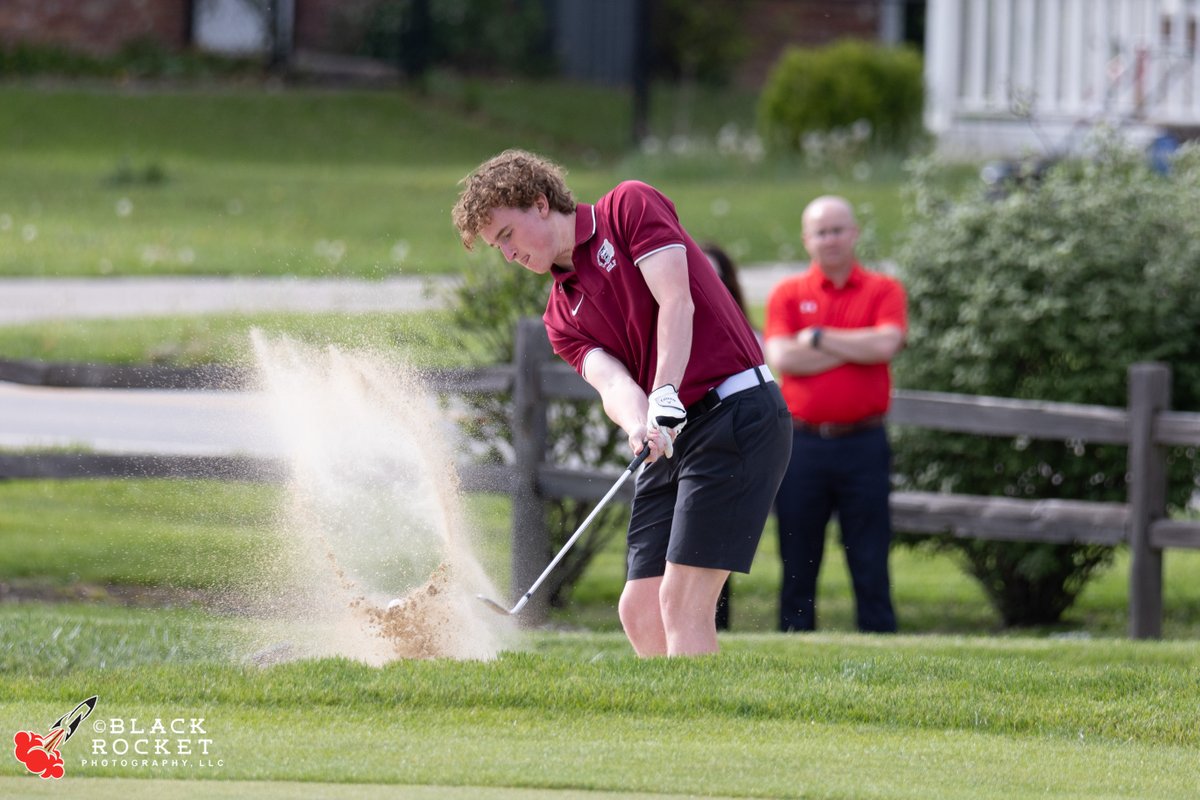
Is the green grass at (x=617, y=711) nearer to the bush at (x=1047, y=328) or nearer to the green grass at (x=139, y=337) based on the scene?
the bush at (x=1047, y=328)

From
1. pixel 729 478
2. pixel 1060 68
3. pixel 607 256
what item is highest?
pixel 1060 68

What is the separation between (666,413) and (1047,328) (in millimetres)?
4680

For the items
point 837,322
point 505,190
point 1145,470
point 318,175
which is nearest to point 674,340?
point 505,190

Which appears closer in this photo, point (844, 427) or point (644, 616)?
point (644, 616)

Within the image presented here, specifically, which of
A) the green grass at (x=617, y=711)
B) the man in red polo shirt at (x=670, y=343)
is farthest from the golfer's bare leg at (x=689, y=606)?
the green grass at (x=617, y=711)

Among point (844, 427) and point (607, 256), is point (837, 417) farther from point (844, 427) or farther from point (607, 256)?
point (607, 256)

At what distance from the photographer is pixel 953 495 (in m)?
9.06

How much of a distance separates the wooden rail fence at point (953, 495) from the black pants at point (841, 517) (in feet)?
1.86

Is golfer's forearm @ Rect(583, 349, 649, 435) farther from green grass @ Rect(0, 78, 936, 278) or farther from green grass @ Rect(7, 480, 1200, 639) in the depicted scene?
green grass @ Rect(0, 78, 936, 278)

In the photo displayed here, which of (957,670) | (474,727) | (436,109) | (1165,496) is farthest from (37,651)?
(436,109)

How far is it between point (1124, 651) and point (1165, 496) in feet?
4.26

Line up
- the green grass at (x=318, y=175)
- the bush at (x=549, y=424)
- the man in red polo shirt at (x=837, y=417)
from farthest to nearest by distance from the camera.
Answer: the green grass at (x=318, y=175) → the bush at (x=549, y=424) → the man in red polo shirt at (x=837, y=417)

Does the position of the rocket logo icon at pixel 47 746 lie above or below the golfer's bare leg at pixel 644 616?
A: below

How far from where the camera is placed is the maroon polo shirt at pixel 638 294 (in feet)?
17.2
